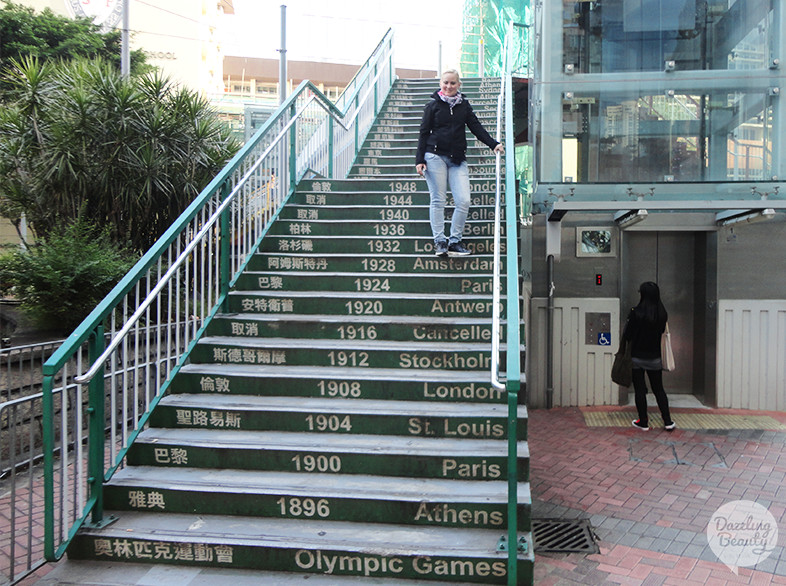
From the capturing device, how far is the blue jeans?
6059 mm

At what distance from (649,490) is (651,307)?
242 cm

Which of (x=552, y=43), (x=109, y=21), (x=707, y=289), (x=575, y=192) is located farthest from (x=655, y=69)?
(x=109, y=21)

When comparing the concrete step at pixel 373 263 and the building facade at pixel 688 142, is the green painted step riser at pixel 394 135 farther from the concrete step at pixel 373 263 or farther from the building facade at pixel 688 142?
the concrete step at pixel 373 263

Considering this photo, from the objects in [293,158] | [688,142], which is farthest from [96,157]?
[688,142]

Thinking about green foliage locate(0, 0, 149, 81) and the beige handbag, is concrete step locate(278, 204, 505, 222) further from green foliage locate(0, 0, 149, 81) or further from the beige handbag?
green foliage locate(0, 0, 149, 81)

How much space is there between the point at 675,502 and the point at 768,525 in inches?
27.3

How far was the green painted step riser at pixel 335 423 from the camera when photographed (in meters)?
4.46

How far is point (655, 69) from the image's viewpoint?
7375mm

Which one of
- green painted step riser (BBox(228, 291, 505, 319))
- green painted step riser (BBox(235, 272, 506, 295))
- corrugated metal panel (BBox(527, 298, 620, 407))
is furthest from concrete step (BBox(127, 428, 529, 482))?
corrugated metal panel (BBox(527, 298, 620, 407))

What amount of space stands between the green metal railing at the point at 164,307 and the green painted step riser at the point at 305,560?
241 mm

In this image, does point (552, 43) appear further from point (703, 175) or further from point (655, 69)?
point (703, 175)

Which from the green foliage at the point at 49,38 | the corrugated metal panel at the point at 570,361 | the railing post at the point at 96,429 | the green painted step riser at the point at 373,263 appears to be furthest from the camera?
the green foliage at the point at 49,38

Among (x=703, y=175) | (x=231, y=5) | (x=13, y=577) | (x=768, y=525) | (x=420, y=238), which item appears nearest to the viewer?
(x=13, y=577)

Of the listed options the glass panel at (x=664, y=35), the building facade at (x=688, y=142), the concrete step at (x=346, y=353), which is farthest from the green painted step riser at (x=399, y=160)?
the concrete step at (x=346, y=353)
